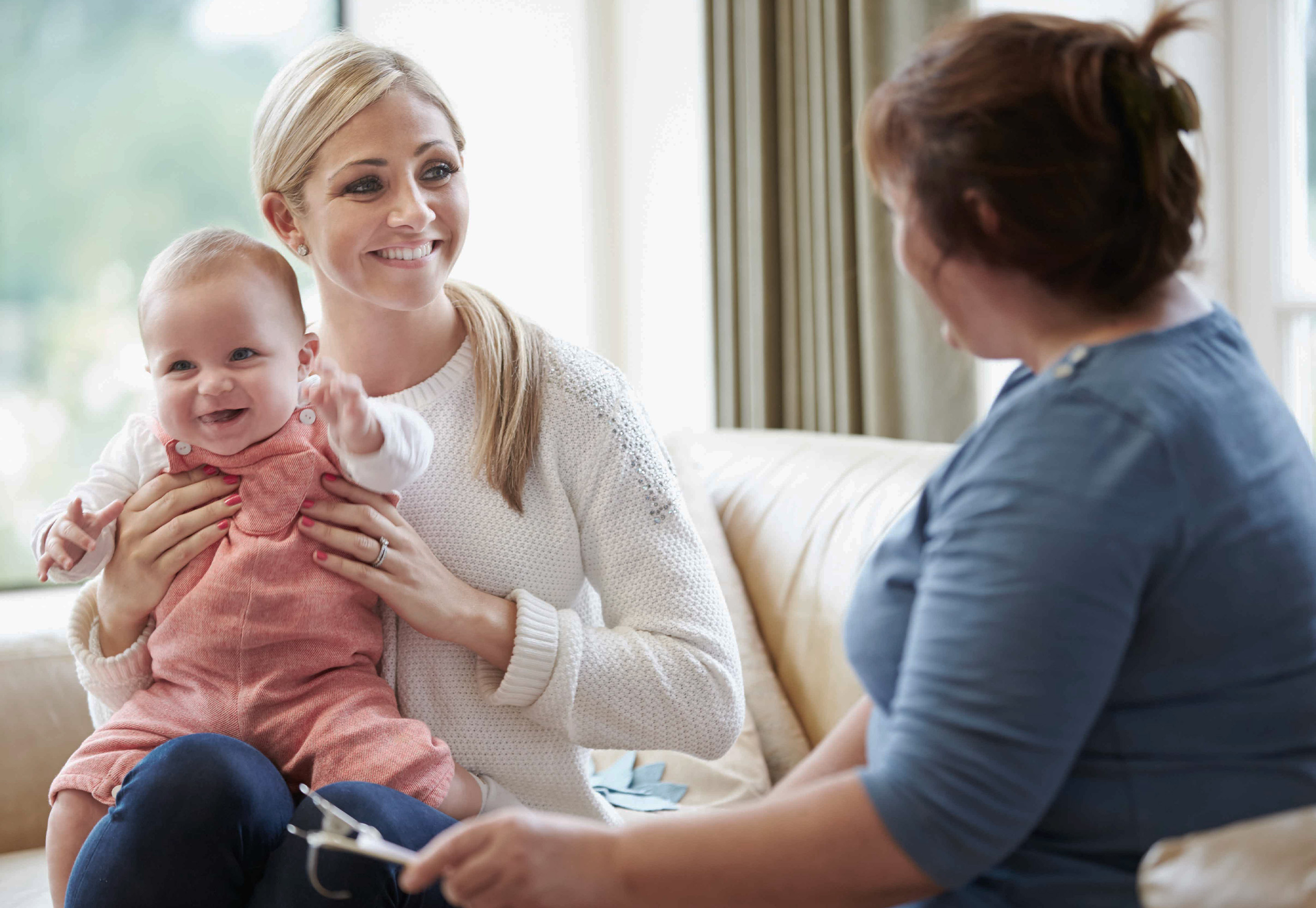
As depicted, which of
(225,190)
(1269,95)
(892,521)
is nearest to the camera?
(892,521)

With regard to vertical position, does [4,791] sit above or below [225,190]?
below

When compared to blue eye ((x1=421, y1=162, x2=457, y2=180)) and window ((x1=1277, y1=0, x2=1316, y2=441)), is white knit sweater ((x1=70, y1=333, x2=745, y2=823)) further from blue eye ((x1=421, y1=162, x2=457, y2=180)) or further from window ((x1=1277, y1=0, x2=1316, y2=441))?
window ((x1=1277, y1=0, x2=1316, y2=441))

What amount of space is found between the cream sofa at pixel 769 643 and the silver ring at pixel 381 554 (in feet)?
2.44

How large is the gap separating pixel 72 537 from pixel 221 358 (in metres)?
0.26

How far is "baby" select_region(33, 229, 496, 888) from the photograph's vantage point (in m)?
1.24

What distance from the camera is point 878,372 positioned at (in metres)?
2.36

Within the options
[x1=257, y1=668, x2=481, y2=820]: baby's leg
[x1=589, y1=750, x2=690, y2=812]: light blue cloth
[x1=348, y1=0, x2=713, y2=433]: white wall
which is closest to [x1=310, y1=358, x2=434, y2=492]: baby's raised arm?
[x1=257, y1=668, x2=481, y2=820]: baby's leg

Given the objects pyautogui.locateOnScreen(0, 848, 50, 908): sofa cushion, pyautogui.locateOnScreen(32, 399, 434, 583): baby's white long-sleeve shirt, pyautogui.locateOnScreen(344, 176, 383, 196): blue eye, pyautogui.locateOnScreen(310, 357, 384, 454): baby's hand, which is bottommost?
pyautogui.locateOnScreen(0, 848, 50, 908): sofa cushion

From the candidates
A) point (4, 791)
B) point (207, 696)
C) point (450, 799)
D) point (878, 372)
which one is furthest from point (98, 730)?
point (878, 372)

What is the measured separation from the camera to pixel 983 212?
30.4 inches

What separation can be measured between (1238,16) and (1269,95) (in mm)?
153

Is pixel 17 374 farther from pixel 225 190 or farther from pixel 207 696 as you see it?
pixel 207 696

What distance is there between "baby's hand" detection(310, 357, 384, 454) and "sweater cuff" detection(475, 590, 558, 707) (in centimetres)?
26

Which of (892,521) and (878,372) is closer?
(892,521)
